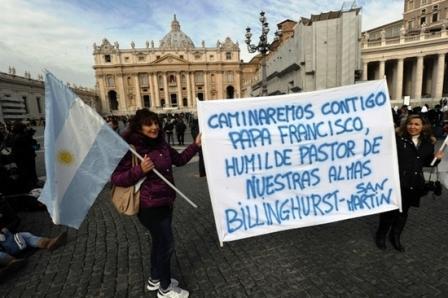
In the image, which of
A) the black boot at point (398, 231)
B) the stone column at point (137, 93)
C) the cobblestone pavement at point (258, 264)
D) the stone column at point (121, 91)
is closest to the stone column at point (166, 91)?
the stone column at point (137, 93)

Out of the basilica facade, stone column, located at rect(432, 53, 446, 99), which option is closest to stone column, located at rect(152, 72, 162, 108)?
the basilica facade

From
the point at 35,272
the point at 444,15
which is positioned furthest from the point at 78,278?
the point at 444,15

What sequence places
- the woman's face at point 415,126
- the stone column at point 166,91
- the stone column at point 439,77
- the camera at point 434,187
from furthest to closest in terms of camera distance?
the stone column at point 166,91
the stone column at point 439,77
the camera at point 434,187
the woman's face at point 415,126

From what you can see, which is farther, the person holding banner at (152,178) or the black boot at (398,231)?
the black boot at (398,231)

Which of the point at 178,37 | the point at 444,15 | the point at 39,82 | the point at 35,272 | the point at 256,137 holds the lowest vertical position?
the point at 35,272

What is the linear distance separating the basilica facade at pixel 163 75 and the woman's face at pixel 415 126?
254 feet

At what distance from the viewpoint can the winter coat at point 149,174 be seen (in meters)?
2.12

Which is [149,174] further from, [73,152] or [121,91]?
[121,91]

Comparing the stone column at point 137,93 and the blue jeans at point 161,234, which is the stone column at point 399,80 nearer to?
the blue jeans at point 161,234

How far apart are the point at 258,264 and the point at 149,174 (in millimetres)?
1566

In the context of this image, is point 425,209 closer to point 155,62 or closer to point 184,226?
point 184,226

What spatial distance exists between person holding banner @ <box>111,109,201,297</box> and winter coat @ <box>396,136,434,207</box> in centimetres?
234

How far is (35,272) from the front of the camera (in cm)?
301

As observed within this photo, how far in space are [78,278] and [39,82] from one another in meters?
60.8
